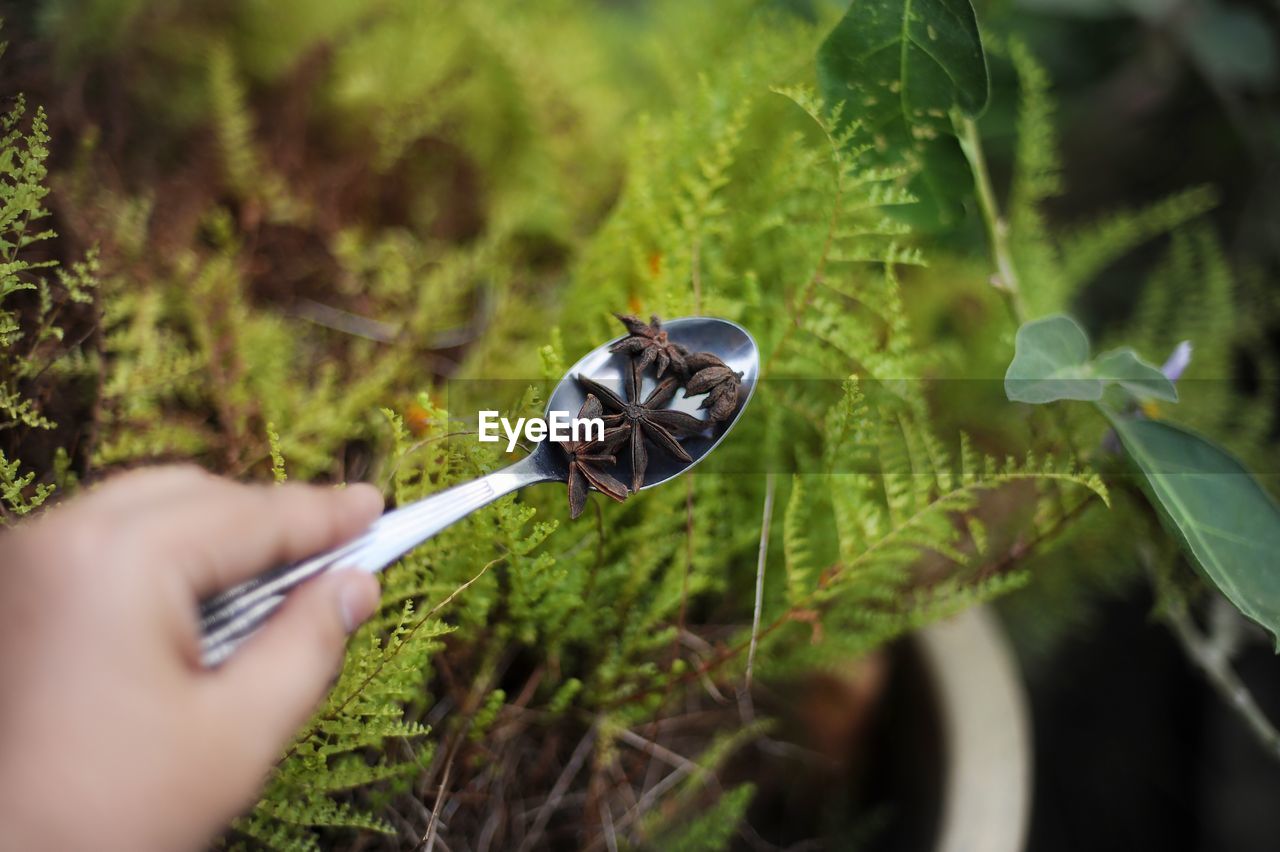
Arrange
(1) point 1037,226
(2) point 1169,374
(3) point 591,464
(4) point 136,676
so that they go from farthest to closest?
(1) point 1037,226
(2) point 1169,374
(3) point 591,464
(4) point 136,676

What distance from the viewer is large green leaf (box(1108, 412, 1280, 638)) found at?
539 mm

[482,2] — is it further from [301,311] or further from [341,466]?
Answer: [341,466]

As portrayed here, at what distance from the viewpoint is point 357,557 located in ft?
1.34

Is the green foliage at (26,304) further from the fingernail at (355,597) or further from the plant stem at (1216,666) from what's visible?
the plant stem at (1216,666)

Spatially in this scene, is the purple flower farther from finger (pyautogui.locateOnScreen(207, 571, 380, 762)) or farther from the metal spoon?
finger (pyautogui.locateOnScreen(207, 571, 380, 762))

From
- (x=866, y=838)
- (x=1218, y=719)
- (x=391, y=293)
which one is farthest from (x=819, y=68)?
(x=1218, y=719)

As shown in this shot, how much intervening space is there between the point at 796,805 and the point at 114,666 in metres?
0.66

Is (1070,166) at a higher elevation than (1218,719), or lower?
higher

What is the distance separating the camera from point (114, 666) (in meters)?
0.30

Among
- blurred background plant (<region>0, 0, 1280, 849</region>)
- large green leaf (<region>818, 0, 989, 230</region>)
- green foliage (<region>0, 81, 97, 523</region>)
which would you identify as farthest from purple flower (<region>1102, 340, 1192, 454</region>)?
green foliage (<region>0, 81, 97, 523</region>)

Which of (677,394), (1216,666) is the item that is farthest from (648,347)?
(1216,666)

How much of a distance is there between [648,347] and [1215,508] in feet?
1.45

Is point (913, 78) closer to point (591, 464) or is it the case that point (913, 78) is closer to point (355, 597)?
point (591, 464)

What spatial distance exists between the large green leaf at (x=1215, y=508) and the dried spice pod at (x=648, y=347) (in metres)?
0.35
